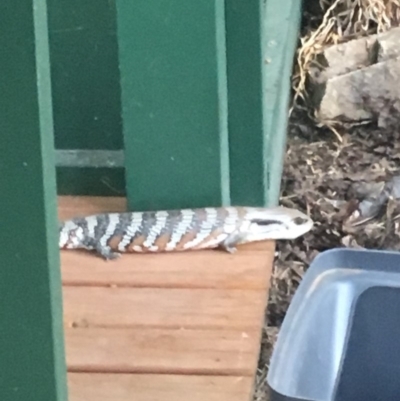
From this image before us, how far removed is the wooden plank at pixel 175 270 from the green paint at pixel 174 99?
163mm

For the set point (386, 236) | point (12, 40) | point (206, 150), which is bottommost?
point (386, 236)

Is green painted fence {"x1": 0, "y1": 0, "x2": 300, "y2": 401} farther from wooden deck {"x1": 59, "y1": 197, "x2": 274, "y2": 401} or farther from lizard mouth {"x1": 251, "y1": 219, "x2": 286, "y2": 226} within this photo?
wooden deck {"x1": 59, "y1": 197, "x2": 274, "y2": 401}

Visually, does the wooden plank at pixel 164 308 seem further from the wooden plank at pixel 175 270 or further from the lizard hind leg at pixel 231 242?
the lizard hind leg at pixel 231 242

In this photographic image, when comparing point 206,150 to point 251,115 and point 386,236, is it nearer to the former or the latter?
point 251,115

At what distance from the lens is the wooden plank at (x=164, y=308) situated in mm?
1877

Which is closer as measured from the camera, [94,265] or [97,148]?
[94,265]

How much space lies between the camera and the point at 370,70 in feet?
11.4

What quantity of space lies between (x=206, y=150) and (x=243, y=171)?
7.6 inches

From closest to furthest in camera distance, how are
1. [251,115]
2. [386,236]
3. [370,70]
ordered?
[251,115], [386,236], [370,70]

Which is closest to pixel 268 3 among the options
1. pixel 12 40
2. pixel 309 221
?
pixel 309 221

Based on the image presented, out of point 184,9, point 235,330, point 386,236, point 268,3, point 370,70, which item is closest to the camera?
point 235,330

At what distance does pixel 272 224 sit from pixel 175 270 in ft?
1.21

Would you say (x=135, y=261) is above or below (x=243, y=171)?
below

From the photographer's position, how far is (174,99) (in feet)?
7.16
